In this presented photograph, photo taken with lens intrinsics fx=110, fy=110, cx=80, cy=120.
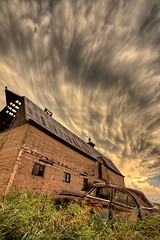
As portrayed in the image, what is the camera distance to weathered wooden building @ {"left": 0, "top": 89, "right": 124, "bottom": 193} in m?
7.69

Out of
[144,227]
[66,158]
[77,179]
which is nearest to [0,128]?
[66,158]

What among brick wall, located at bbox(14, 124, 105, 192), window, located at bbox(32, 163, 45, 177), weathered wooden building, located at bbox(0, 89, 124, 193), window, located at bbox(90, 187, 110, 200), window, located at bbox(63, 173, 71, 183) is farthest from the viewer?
window, located at bbox(63, 173, 71, 183)

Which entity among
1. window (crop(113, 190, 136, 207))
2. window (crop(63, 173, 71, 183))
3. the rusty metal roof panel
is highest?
the rusty metal roof panel

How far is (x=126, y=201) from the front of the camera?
428 cm

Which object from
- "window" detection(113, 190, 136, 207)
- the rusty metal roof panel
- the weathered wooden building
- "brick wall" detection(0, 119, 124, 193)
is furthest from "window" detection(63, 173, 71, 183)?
"window" detection(113, 190, 136, 207)

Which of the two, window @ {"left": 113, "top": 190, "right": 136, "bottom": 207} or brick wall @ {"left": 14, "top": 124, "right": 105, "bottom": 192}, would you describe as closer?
window @ {"left": 113, "top": 190, "right": 136, "bottom": 207}

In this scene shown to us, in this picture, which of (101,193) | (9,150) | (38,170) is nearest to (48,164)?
(38,170)

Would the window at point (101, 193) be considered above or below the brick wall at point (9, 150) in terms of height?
below

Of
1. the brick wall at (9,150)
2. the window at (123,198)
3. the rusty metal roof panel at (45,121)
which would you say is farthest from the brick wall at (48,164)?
the window at (123,198)

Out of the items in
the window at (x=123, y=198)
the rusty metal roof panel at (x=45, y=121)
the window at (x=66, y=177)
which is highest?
the rusty metal roof panel at (x=45, y=121)

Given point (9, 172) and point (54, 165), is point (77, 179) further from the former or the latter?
point (9, 172)

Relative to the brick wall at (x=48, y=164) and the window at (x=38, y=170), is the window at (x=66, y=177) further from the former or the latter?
the window at (x=38, y=170)

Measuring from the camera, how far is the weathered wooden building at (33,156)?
7.69 metres

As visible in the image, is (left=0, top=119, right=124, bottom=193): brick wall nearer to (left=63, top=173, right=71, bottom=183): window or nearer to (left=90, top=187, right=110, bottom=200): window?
(left=63, top=173, right=71, bottom=183): window
